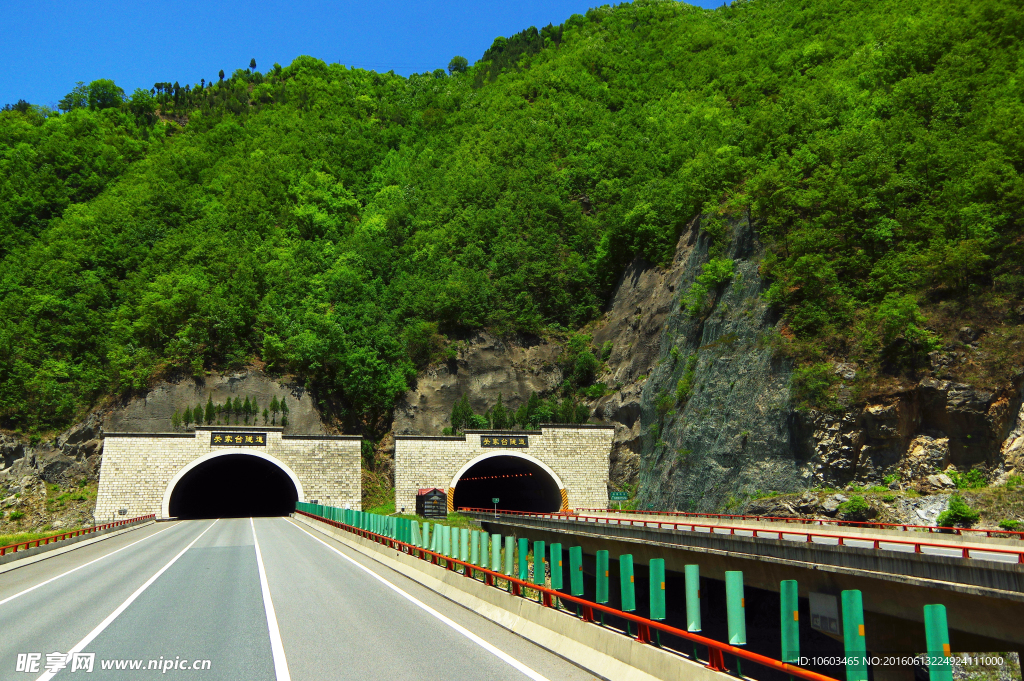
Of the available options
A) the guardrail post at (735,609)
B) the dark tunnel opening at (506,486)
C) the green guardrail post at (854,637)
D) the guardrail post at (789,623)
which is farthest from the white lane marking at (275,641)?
the dark tunnel opening at (506,486)

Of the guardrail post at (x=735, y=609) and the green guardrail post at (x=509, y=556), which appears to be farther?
the green guardrail post at (x=509, y=556)

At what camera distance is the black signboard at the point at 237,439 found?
52.8 meters

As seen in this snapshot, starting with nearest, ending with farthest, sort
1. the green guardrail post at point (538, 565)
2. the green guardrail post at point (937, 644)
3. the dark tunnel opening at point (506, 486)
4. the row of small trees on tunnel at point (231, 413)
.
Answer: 1. the green guardrail post at point (937, 644)
2. the green guardrail post at point (538, 565)
3. the row of small trees on tunnel at point (231, 413)
4. the dark tunnel opening at point (506, 486)

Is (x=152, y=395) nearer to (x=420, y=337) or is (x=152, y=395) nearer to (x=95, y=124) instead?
(x=420, y=337)

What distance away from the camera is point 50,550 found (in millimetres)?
27906

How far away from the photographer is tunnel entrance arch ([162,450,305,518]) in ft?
208

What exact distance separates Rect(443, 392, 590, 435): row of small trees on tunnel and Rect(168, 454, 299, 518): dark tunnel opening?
737 inches

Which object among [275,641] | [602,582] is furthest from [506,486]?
[275,641]

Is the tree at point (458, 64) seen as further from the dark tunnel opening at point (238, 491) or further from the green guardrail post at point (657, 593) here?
the green guardrail post at point (657, 593)

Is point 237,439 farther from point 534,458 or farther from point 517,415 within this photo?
point 534,458

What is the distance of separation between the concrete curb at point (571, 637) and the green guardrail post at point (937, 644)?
221cm

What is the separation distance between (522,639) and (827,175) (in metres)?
40.8

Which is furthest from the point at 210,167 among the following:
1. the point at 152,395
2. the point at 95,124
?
the point at 152,395

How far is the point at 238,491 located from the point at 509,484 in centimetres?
2902
